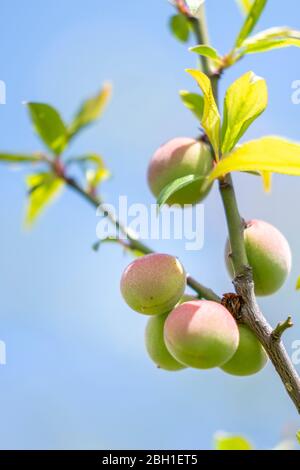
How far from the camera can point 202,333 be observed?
39.1 inches

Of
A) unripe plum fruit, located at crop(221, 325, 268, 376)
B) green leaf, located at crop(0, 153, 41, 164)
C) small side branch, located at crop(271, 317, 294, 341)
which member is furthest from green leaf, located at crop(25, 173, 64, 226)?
small side branch, located at crop(271, 317, 294, 341)

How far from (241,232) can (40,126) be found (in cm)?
65

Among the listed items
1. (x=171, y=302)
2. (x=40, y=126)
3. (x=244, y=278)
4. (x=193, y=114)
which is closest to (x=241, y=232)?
(x=244, y=278)

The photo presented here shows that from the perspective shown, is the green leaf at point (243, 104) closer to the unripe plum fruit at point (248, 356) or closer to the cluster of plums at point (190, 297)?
the cluster of plums at point (190, 297)

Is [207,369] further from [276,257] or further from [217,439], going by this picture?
[276,257]

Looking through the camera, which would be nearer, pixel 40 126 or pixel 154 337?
pixel 154 337

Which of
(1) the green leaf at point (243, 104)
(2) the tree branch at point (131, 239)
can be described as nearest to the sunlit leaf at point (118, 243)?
(2) the tree branch at point (131, 239)

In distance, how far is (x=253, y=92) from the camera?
0.99 m

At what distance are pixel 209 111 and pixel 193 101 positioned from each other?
0.18m

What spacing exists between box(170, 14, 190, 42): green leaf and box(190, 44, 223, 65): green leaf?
0.30m

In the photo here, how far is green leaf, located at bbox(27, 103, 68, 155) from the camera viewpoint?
4.70ft

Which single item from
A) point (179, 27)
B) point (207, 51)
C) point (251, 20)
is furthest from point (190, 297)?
point (179, 27)

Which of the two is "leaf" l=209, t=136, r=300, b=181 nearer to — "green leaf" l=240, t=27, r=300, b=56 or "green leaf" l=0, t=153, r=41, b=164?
"green leaf" l=240, t=27, r=300, b=56

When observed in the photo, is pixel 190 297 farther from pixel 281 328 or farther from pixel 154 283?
pixel 281 328
